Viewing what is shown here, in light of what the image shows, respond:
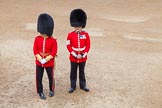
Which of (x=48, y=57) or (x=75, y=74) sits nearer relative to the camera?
(x=48, y=57)

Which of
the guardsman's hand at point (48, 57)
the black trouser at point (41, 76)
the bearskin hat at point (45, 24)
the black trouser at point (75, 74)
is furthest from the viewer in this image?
the black trouser at point (75, 74)

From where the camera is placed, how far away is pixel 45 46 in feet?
19.6

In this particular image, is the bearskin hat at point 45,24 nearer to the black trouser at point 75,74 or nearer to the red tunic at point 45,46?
the red tunic at point 45,46

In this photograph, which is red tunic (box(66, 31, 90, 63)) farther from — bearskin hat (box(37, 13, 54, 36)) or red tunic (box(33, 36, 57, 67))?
bearskin hat (box(37, 13, 54, 36))

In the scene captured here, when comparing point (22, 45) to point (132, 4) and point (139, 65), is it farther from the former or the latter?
point (132, 4)

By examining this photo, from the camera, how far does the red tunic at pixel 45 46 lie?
5.95m

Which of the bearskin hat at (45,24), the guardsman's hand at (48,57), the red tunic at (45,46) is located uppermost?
the bearskin hat at (45,24)

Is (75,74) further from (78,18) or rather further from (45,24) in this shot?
(45,24)

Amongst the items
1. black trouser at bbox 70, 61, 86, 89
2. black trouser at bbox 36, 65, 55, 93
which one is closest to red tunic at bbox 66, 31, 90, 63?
black trouser at bbox 70, 61, 86, 89

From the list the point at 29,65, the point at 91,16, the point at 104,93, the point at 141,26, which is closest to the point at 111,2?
the point at 91,16

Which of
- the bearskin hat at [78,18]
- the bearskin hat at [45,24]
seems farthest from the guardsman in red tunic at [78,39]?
the bearskin hat at [45,24]

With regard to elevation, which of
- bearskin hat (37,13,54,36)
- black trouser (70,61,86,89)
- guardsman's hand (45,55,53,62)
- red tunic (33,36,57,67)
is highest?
bearskin hat (37,13,54,36)

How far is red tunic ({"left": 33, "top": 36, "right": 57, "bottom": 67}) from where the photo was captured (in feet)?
19.5

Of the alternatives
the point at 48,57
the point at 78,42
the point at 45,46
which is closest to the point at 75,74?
the point at 78,42
